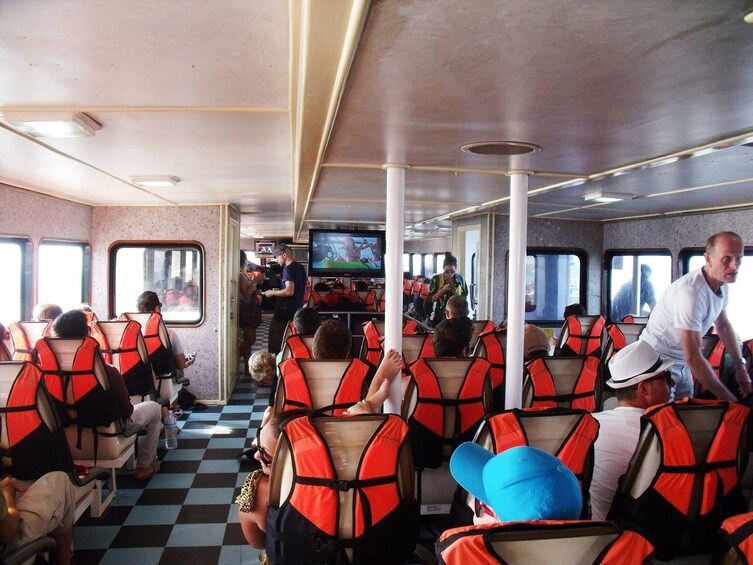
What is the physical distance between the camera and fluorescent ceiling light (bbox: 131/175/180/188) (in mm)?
4246

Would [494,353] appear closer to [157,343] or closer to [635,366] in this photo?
[635,366]

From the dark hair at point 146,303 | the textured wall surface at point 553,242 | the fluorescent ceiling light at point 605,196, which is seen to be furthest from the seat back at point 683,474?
the textured wall surface at point 553,242

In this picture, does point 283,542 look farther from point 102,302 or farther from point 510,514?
point 102,302

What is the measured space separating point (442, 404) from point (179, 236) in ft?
13.6

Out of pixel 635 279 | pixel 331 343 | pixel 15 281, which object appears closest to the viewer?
pixel 331 343

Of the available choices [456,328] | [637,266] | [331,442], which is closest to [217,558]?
[331,442]

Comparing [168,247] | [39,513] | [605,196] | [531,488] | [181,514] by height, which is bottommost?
[181,514]

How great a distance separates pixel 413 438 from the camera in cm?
281

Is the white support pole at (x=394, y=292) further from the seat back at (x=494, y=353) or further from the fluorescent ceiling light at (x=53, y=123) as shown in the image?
the fluorescent ceiling light at (x=53, y=123)

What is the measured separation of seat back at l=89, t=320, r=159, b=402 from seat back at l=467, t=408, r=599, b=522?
2.98 m

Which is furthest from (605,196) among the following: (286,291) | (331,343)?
(286,291)

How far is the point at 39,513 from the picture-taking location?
7.20 ft

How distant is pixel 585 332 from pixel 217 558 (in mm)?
3441

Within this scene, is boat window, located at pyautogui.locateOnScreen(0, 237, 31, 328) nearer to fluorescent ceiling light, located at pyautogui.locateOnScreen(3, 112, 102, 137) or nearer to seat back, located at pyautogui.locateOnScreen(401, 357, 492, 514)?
fluorescent ceiling light, located at pyautogui.locateOnScreen(3, 112, 102, 137)
